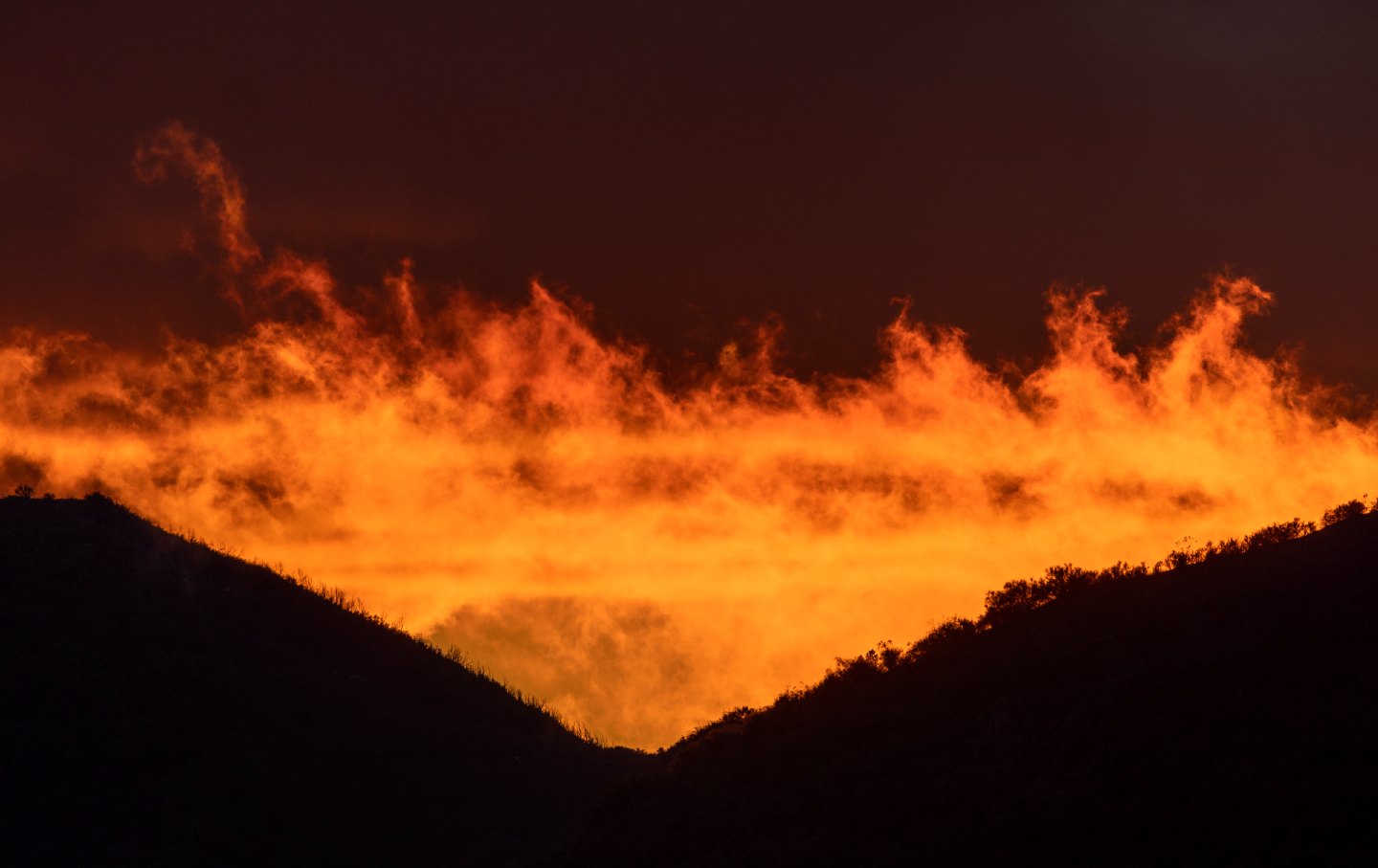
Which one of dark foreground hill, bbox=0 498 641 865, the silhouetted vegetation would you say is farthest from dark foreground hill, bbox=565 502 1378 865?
dark foreground hill, bbox=0 498 641 865

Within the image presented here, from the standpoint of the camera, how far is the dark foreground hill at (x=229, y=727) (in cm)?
3175

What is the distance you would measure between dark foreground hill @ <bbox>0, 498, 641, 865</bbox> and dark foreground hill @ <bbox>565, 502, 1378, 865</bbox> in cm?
520

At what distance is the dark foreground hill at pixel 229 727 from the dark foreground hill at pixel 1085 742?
5203 millimetres

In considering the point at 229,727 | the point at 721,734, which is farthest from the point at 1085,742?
the point at 229,727

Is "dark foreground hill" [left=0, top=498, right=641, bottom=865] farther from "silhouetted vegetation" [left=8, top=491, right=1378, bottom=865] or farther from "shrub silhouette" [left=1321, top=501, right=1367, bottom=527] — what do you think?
"shrub silhouette" [left=1321, top=501, right=1367, bottom=527]

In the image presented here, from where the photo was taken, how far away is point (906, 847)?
22797 millimetres

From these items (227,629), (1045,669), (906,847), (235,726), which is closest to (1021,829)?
(906,847)

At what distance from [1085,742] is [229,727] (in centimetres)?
2411

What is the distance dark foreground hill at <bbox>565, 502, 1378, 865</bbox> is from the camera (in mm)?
20422

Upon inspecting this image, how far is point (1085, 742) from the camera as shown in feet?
80.8

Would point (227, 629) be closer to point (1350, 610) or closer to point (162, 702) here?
point (162, 702)

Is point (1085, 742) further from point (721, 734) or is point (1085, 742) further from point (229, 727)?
point (229, 727)

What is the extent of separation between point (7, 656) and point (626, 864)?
70.1ft

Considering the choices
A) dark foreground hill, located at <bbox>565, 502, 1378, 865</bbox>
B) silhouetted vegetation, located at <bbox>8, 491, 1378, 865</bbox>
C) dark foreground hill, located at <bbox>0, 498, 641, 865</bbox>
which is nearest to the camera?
dark foreground hill, located at <bbox>565, 502, 1378, 865</bbox>
